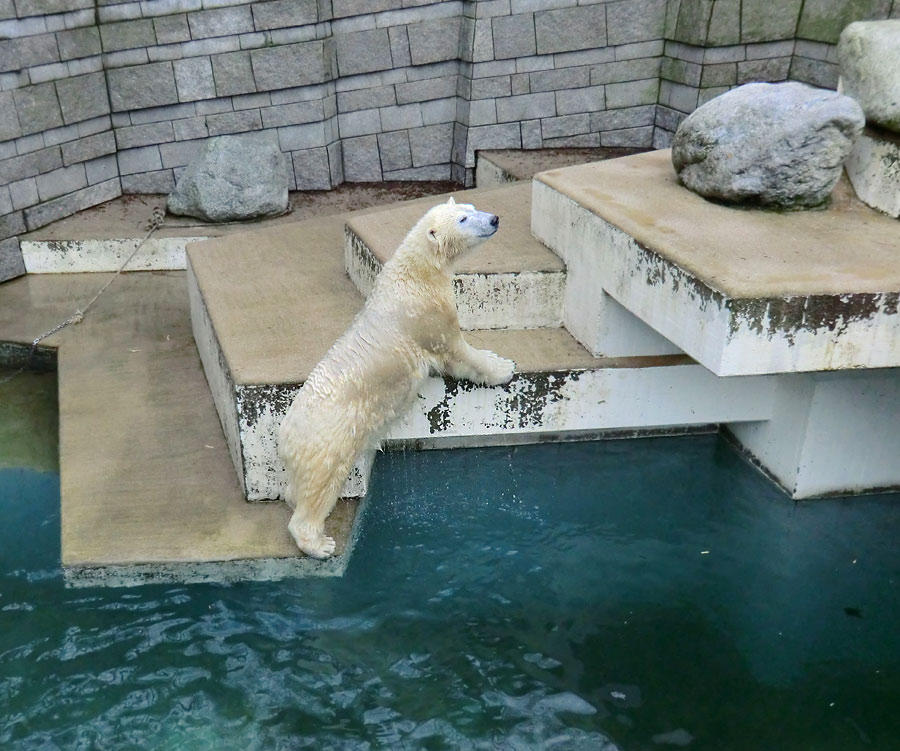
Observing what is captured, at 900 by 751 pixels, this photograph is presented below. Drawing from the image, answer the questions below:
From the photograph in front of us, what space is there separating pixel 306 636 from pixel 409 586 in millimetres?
572

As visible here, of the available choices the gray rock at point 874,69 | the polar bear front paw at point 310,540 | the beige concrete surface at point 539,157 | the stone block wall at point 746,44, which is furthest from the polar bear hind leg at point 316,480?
the stone block wall at point 746,44

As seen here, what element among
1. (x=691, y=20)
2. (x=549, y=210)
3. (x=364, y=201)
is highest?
(x=691, y=20)

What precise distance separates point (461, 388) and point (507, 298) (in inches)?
30.8

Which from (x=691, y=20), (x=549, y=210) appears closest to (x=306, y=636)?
(x=549, y=210)

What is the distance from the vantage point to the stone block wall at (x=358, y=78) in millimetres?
7824

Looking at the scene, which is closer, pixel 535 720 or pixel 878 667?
pixel 535 720

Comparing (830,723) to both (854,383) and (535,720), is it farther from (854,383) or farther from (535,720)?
(854,383)

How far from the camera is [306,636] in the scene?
416cm

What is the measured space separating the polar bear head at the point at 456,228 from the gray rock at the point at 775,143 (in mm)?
1552

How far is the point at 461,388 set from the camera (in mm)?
4961

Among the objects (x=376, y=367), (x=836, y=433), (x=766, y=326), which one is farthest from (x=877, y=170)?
(x=376, y=367)

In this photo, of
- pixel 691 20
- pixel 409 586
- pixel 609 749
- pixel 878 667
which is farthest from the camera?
pixel 691 20

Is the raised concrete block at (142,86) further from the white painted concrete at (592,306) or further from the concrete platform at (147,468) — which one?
the white painted concrete at (592,306)

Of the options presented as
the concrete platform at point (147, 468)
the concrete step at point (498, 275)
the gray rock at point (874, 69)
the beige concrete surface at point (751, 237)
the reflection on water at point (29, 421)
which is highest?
the gray rock at point (874, 69)
